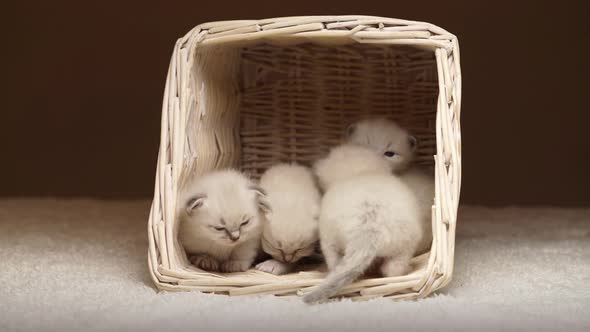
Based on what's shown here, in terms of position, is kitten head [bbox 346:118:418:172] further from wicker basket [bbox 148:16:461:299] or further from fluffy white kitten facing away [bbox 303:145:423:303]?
fluffy white kitten facing away [bbox 303:145:423:303]

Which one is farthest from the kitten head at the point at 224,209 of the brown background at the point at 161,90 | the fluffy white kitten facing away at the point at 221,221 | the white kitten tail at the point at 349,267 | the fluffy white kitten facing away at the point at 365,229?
the brown background at the point at 161,90

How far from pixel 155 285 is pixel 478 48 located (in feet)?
8.69

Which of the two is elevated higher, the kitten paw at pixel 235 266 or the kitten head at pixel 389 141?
the kitten head at pixel 389 141

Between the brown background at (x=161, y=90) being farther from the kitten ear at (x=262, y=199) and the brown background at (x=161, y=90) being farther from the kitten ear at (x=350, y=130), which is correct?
the kitten ear at (x=262, y=199)

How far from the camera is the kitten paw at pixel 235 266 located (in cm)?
212

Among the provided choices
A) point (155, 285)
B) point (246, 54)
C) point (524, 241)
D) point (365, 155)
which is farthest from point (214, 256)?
point (524, 241)

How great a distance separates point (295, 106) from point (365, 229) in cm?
108

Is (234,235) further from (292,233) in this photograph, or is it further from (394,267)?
(394,267)

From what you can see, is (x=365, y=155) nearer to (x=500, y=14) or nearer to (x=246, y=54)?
(x=246, y=54)

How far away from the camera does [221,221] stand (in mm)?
2023

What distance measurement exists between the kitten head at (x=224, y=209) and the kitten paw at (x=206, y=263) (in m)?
0.11

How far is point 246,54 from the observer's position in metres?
2.82

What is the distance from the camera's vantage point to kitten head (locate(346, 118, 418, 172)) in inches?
98.1

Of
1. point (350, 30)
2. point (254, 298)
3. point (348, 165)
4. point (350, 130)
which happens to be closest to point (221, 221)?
point (254, 298)
